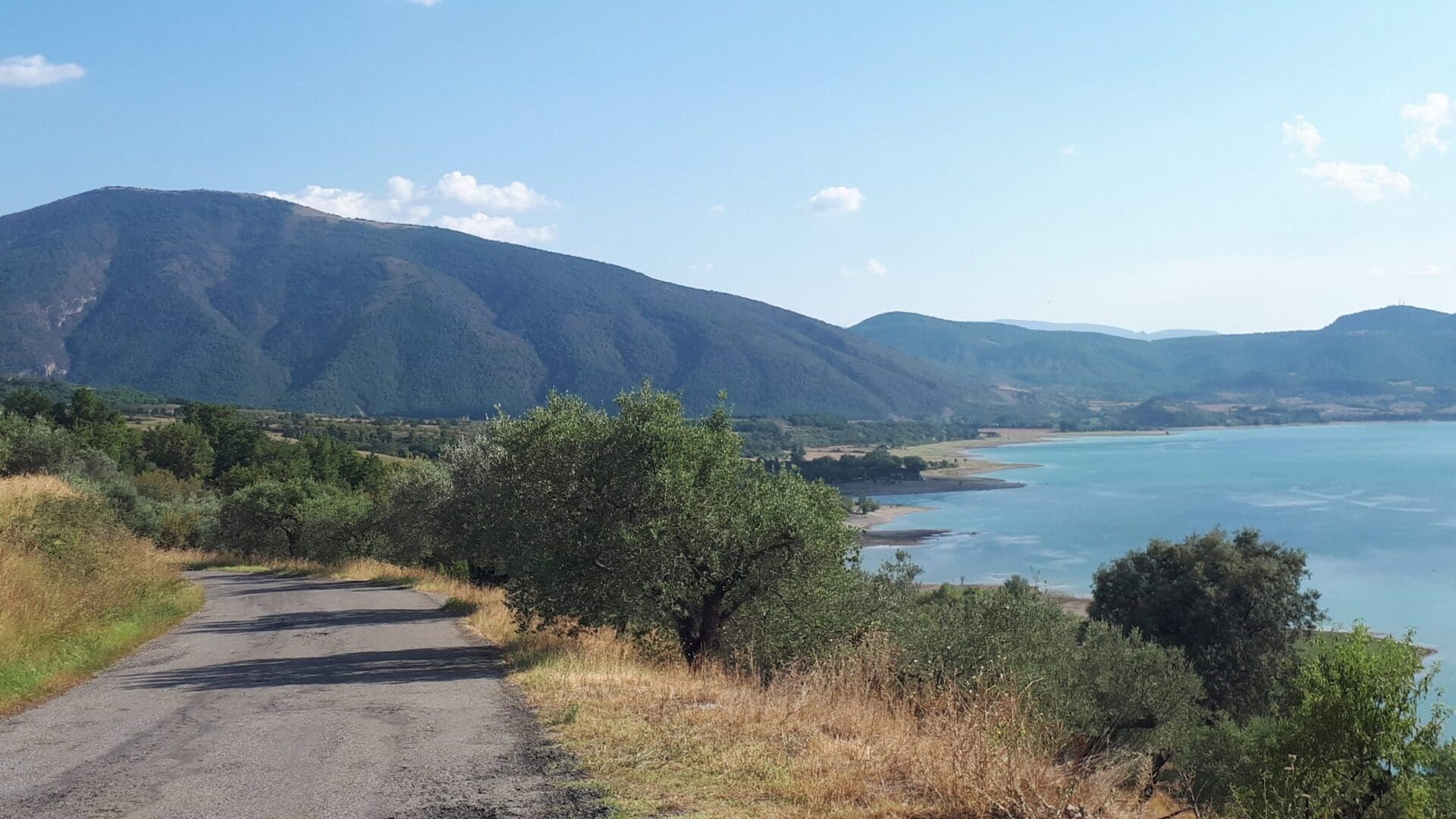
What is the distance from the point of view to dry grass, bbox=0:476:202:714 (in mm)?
12812

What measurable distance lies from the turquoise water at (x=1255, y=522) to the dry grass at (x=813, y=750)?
142 ft

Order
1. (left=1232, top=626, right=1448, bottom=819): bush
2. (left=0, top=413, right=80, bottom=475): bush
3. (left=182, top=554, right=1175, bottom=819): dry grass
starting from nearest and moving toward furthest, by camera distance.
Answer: (left=182, top=554, right=1175, bottom=819): dry grass
(left=1232, top=626, right=1448, bottom=819): bush
(left=0, top=413, right=80, bottom=475): bush

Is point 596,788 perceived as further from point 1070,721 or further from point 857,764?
point 1070,721

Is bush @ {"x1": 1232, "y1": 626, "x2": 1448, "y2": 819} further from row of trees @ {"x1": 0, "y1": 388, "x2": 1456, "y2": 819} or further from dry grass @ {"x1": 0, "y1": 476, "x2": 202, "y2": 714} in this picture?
dry grass @ {"x1": 0, "y1": 476, "x2": 202, "y2": 714}

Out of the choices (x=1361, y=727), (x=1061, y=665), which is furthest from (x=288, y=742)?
(x=1061, y=665)

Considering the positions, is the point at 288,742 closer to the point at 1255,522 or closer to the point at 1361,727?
the point at 1361,727

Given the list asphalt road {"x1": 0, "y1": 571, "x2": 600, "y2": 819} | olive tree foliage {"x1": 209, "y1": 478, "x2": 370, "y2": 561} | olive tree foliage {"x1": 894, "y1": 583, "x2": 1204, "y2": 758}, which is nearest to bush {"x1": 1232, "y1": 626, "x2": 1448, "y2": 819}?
olive tree foliage {"x1": 894, "y1": 583, "x2": 1204, "y2": 758}

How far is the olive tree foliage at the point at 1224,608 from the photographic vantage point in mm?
38094

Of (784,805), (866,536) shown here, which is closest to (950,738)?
(784,805)

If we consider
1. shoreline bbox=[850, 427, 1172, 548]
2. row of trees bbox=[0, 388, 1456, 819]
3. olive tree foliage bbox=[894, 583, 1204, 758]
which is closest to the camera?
row of trees bbox=[0, 388, 1456, 819]

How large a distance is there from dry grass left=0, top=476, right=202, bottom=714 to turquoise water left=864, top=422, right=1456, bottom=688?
Result: 133 ft

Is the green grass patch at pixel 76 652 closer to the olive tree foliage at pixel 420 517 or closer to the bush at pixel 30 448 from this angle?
the olive tree foliage at pixel 420 517

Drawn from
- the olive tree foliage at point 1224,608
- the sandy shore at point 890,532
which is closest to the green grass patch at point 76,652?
the olive tree foliage at point 1224,608

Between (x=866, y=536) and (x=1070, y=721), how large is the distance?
78560 mm
